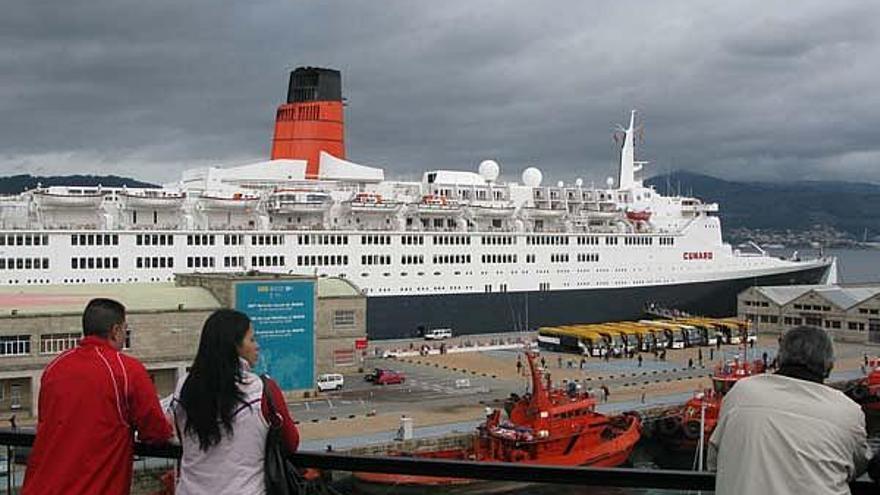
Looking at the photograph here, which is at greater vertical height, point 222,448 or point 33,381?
point 222,448

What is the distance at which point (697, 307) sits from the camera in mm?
44562

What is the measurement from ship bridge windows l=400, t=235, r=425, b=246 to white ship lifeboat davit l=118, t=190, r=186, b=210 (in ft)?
27.1

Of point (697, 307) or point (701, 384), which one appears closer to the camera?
point (701, 384)

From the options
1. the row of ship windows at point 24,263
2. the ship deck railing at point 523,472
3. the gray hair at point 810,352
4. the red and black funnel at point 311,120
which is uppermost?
the red and black funnel at point 311,120

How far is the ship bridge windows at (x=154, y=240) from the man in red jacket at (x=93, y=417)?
2964cm

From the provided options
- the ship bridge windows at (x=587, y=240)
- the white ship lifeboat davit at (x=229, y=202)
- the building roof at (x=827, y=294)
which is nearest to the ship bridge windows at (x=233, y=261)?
the white ship lifeboat davit at (x=229, y=202)

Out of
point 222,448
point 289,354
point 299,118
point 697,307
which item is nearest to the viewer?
point 222,448

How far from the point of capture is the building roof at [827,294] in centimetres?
4081

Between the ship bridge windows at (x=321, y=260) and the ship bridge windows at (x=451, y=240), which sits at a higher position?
the ship bridge windows at (x=451, y=240)

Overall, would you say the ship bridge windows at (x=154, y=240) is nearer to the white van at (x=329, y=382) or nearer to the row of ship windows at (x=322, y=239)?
the row of ship windows at (x=322, y=239)

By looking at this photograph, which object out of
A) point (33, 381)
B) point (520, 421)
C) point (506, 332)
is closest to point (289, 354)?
point (33, 381)

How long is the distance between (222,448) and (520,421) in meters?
16.5

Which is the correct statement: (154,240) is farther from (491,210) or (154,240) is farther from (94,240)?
(491,210)

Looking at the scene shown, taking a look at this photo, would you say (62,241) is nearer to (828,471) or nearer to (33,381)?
(33,381)
